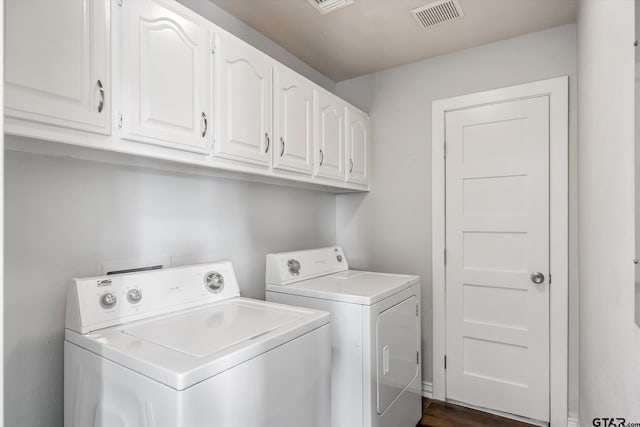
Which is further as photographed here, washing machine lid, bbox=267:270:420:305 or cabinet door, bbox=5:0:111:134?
washing machine lid, bbox=267:270:420:305

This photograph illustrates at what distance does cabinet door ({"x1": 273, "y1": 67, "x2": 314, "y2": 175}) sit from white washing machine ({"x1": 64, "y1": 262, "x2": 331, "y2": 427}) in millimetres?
779

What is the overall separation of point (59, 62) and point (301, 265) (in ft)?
5.03

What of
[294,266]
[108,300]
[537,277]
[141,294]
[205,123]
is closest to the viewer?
[108,300]

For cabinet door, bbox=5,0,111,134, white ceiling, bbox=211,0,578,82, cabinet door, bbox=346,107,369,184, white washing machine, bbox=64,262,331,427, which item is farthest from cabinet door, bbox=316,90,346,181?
cabinet door, bbox=5,0,111,134

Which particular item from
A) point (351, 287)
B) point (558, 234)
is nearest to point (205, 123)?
point (351, 287)

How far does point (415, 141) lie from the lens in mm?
2670

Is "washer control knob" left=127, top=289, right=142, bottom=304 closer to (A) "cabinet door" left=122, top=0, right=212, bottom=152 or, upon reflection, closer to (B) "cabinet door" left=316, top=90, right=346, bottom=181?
(A) "cabinet door" left=122, top=0, right=212, bottom=152

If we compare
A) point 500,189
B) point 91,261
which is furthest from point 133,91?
point 500,189

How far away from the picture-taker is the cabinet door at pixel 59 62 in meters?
0.98

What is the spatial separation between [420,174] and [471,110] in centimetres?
56

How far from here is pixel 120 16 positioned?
1208 mm

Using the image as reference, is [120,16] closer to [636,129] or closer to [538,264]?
[636,129]

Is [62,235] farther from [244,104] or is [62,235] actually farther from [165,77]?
[244,104]

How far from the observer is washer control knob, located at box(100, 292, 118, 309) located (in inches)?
50.0
